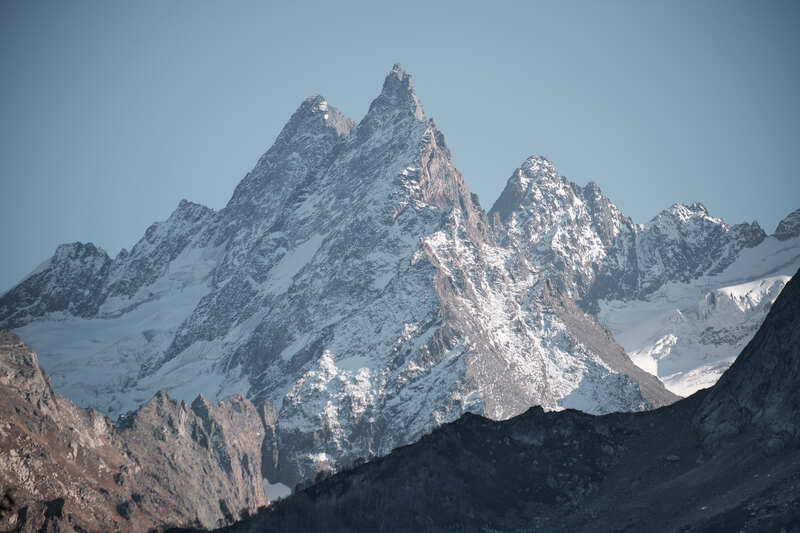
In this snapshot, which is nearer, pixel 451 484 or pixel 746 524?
pixel 746 524

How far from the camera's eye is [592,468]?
12462cm

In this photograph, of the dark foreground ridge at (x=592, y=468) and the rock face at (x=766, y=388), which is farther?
the rock face at (x=766, y=388)

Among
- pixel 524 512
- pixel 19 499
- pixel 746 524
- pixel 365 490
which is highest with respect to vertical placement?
pixel 19 499

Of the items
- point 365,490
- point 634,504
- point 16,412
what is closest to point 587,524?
point 634,504

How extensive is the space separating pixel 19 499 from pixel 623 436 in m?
87.2

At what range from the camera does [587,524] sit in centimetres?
10894

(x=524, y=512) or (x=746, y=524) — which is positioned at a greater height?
(x=524, y=512)

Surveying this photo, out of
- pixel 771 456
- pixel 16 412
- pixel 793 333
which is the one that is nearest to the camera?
pixel 771 456

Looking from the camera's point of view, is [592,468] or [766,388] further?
[592,468]

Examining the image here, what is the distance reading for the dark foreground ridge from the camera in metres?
105

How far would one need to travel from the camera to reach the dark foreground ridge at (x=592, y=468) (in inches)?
4139

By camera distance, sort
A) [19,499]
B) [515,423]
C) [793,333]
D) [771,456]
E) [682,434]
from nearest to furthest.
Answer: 1. [771,456]
2. [793,333]
3. [682,434]
4. [515,423]
5. [19,499]

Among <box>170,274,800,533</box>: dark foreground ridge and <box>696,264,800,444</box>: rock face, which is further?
<box>696,264,800,444</box>: rock face

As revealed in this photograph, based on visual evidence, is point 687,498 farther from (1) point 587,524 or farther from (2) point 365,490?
(2) point 365,490
